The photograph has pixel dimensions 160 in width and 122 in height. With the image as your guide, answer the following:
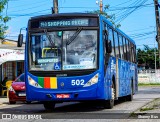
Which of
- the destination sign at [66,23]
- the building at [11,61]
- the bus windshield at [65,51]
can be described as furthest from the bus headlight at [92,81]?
the building at [11,61]

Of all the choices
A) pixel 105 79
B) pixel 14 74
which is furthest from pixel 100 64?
pixel 14 74

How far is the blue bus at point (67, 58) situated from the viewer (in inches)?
547

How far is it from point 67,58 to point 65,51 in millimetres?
253

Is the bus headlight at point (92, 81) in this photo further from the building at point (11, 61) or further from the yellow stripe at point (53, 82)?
the building at point (11, 61)

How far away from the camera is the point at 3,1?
79.6 ft

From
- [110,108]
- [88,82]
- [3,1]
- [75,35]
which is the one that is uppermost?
[3,1]

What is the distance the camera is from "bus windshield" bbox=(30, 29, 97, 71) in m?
14.0

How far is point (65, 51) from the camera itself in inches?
555

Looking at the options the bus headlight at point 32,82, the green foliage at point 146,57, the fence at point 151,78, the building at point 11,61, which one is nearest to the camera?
the bus headlight at point 32,82

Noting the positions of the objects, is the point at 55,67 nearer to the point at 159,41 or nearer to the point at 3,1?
the point at 3,1

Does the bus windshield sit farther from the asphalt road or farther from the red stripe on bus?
the asphalt road

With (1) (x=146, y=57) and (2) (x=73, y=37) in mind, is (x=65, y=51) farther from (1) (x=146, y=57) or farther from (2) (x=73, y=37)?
(1) (x=146, y=57)

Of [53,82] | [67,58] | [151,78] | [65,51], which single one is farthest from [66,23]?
[151,78]

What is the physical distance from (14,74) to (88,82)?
2076 cm
